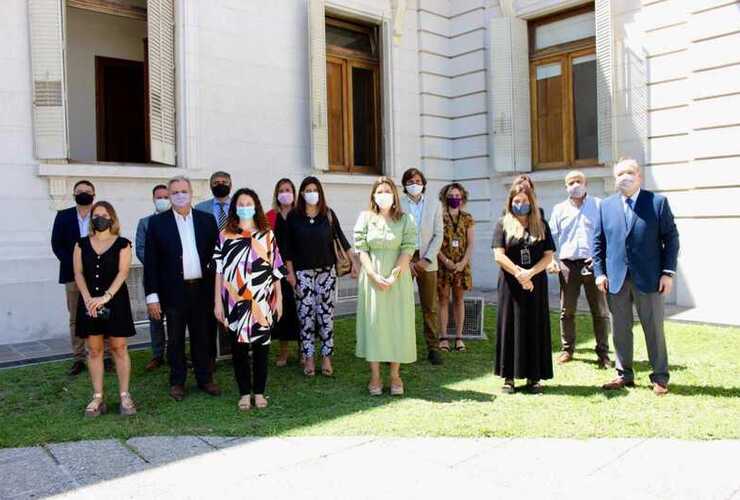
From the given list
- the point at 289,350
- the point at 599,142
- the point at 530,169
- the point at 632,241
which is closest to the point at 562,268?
the point at 632,241

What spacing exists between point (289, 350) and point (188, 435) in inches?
117

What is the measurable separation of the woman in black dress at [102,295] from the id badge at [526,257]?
10.8 feet

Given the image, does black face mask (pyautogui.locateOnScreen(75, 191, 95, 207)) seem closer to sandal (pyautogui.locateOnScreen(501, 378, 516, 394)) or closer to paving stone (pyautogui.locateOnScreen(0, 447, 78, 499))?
paving stone (pyautogui.locateOnScreen(0, 447, 78, 499))

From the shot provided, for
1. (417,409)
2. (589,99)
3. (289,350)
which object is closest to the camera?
(417,409)

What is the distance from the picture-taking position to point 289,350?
787cm

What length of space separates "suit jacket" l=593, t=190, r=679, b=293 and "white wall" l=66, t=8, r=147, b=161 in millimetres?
9535

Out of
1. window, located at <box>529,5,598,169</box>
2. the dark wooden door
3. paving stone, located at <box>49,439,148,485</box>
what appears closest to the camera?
paving stone, located at <box>49,439,148,485</box>

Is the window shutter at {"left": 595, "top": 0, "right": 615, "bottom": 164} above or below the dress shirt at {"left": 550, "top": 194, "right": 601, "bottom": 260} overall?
above

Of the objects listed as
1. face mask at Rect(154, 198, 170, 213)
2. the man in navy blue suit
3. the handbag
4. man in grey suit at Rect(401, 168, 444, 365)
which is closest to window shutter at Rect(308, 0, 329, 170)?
face mask at Rect(154, 198, 170, 213)

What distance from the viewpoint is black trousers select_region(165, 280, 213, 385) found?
5.96m

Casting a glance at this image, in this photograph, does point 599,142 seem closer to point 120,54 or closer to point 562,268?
point 562,268

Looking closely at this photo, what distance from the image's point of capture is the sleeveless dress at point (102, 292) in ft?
17.9

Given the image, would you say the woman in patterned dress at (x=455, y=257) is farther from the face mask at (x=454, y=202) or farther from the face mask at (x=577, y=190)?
the face mask at (x=577, y=190)

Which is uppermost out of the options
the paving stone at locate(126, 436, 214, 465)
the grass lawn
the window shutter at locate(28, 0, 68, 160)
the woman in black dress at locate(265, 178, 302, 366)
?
the window shutter at locate(28, 0, 68, 160)
